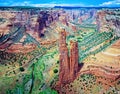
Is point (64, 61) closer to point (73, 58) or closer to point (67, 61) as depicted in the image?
point (67, 61)

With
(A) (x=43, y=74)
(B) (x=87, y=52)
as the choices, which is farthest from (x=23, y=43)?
(B) (x=87, y=52)

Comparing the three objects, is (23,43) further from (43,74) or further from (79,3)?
(79,3)

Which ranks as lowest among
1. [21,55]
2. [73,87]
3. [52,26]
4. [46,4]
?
[73,87]

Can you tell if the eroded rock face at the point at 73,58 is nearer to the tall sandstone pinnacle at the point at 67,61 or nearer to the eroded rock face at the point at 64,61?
the tall sandstone pinnacle at the point at 67,61

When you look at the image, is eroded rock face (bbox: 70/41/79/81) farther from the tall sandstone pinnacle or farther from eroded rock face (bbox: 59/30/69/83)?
eroded rock face (bbox: 59/30/69/83)

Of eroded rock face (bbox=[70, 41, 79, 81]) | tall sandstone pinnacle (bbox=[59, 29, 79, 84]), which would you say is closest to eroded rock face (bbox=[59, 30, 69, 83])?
tall sandstone pinnacle (bbox=[59, 29, 79, 84])

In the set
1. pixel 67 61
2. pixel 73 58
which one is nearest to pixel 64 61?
pixel 67 61

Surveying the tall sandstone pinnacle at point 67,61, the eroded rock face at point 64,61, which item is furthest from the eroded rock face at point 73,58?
the eroded rock face at point 64,61

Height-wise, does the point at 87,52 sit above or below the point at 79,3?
below
